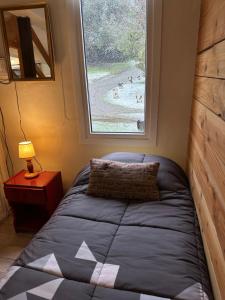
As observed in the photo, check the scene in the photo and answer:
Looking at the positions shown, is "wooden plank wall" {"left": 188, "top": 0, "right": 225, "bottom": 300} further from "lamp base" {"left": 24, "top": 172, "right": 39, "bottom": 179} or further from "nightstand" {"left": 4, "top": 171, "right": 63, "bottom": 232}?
"lamp base" {"left": 24, "top": 172, "right": 39, "bottom": 179}

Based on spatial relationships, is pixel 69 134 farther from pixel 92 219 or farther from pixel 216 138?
pixel 216 138

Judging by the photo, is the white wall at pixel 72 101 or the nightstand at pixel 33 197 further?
the nightstand at pixel 33 197

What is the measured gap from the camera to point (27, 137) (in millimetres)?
2451

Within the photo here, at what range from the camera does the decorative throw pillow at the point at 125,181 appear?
1.66m

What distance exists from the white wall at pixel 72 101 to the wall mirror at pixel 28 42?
Result: 0.27 feet

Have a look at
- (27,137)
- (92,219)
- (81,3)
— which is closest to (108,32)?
(81,3)

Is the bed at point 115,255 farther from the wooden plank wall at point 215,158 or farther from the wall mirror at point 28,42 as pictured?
the wall mirror at point 28,42

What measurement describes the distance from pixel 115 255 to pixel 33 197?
1.15m

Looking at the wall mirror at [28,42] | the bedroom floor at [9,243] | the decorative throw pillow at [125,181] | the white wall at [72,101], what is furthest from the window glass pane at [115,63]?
the bedroom floor at [9,243]

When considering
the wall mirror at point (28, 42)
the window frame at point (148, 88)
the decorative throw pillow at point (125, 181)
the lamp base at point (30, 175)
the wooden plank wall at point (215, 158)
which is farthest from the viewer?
the lamp base at point (30, 175)

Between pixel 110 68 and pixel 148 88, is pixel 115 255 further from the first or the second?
pixel 110 68

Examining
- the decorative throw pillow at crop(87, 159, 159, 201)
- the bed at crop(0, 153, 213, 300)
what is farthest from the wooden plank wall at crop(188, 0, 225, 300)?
the decorative throw pillow at crop(87, 159, 159, 201)

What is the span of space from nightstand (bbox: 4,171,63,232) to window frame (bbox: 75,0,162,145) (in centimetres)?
57

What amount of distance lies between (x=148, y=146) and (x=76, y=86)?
92cm
